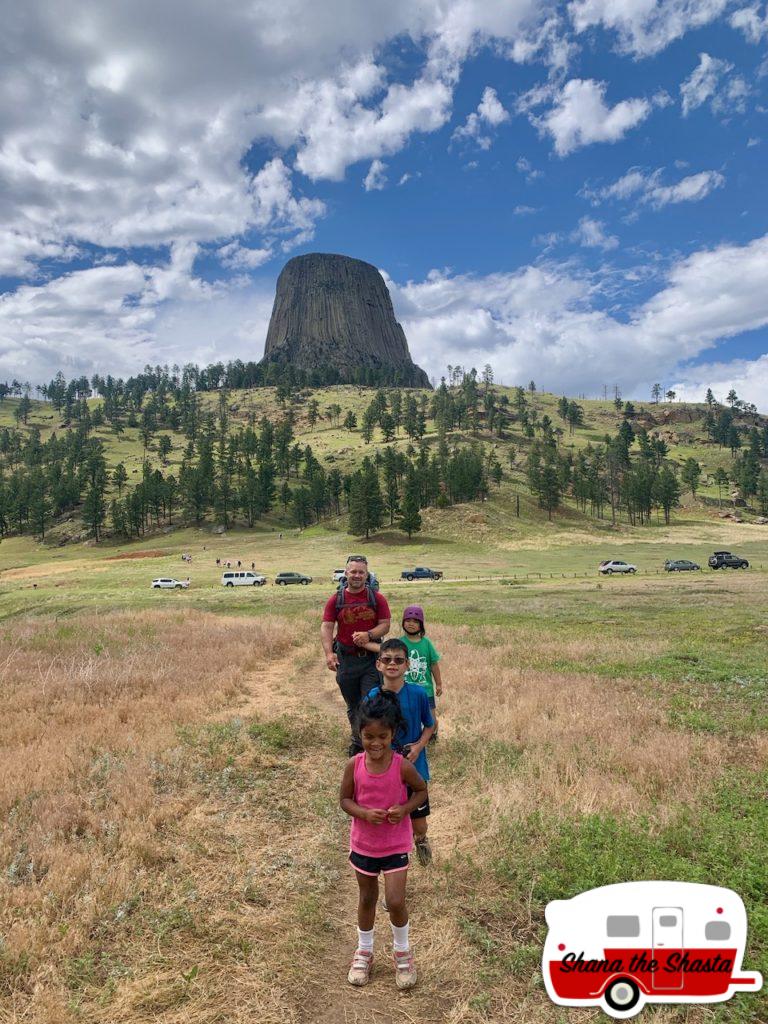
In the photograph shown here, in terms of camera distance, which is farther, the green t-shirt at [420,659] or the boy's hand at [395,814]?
the green t-shirt at [420,659]

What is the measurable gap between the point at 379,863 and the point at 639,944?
1.87 m

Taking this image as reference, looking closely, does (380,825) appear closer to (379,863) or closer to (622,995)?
(379,863)

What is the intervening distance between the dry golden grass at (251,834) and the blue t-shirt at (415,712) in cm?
127

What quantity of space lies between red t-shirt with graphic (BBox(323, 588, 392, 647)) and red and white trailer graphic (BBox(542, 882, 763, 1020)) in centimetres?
449

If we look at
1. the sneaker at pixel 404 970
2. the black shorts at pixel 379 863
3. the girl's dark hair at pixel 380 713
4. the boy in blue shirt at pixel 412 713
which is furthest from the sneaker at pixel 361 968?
the girl's dark hair at pixel 380 713

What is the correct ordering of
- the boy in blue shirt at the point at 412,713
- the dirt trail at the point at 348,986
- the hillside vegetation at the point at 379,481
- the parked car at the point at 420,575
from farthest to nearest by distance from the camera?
the hillside vegetation at the point at 379,481
the parked car at the point at 420,575
the boy in blue shirt at the point at 412,713
the dirt trail at the point at 348,986

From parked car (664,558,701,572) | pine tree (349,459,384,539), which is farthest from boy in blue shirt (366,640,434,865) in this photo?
pine tree (349,459,384,539)

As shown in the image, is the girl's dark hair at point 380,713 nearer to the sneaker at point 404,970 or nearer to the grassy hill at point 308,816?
the sneaker at point 404,970

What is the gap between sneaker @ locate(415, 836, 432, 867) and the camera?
19.2 feet

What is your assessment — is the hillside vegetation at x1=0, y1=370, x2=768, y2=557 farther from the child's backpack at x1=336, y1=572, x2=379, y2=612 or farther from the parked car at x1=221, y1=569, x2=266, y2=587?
the child's backpack at x1=336, y1=572, x2=379, y2=612

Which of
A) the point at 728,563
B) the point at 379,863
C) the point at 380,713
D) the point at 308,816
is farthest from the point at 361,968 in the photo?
the point at 728,563

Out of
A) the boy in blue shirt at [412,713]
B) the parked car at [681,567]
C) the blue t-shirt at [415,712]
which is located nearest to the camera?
the boy in blue shirt at [412,713]

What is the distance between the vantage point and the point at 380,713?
420 centimetres

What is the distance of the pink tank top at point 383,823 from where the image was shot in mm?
4270
